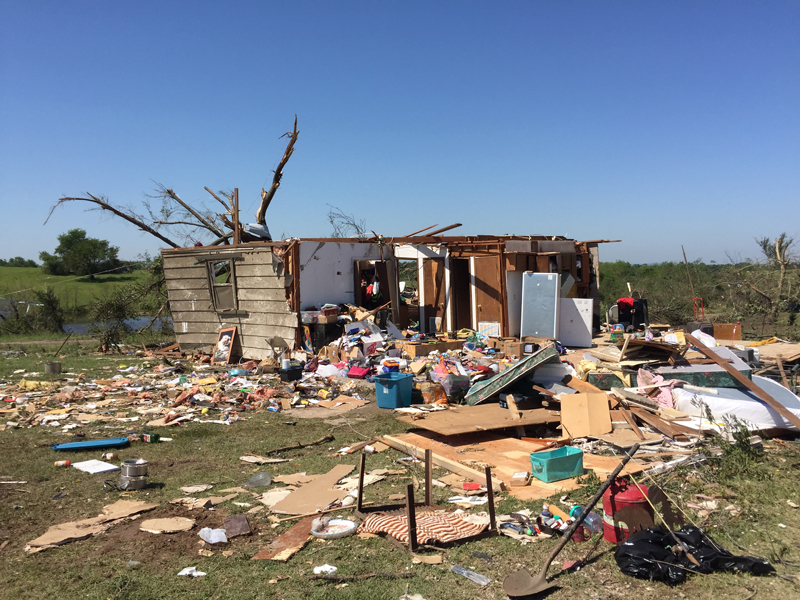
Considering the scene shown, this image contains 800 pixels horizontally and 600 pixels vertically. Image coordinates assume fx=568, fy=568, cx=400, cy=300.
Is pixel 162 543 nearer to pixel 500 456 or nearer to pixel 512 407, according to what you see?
pixel 500 456

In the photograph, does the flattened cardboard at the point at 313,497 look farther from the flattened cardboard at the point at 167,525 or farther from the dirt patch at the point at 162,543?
the flattened cardboard at the point at 167,525

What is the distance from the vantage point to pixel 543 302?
1469 cm

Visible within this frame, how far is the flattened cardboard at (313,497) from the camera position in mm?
5324

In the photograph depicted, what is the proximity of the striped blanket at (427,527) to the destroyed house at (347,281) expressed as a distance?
9007 mm

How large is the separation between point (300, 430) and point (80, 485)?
307 centimetres

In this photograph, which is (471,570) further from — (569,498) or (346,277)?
(346,277)

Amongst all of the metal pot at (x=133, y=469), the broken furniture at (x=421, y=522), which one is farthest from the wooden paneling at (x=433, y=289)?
the broken furniture at (x=421, y=522)

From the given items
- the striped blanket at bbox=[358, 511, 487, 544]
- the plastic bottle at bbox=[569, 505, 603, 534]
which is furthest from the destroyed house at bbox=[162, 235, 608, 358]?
the plastic bottle at bbox=[569, 505, 603, 534]

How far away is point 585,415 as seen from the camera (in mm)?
7566

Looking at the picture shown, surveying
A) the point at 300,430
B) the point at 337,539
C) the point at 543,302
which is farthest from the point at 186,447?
the point at 543,302

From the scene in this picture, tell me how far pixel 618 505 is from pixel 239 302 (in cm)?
1207

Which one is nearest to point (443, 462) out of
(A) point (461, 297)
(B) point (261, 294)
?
(B) point (261, 294)

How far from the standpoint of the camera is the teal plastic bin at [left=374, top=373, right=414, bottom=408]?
9523 mm

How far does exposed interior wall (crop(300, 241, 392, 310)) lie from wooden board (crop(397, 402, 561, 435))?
604cm
